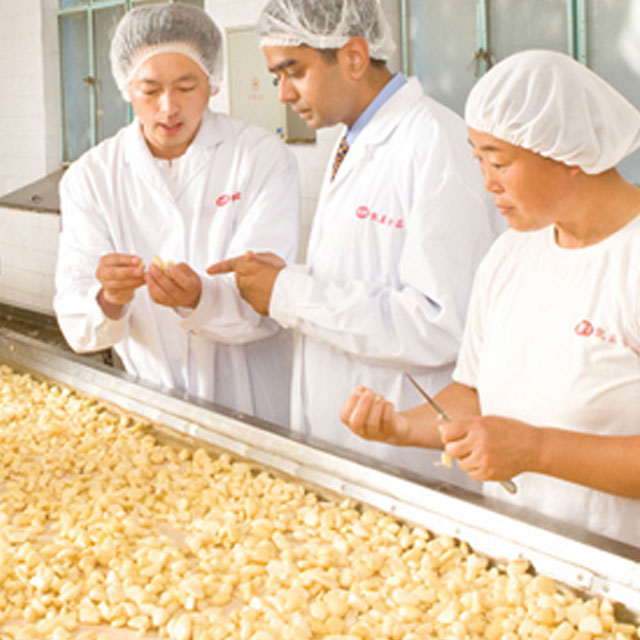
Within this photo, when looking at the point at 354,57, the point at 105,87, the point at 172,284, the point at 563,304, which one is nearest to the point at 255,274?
the point at 172,284

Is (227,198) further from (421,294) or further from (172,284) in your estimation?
(421,294)

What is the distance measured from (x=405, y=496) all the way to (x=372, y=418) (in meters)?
0.15

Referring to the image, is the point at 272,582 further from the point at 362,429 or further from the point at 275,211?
the point at 275,211

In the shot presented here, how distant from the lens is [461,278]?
6.30ft

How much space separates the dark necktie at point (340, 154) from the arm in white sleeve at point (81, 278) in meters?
0.66

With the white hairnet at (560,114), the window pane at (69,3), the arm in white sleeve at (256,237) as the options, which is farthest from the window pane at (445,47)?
the window pane at (69,3)

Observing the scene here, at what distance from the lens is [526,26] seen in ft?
11.6

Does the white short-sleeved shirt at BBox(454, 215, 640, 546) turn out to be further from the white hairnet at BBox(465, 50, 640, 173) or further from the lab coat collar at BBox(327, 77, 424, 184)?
the lab coat collar at BBox(327, 77, 424, 184)

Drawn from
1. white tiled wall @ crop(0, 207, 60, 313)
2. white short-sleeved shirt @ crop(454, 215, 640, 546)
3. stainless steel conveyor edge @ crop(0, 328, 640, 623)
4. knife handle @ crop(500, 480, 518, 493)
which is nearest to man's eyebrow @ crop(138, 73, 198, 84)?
stainless steel conveyor edge @ crop(0, 328, 640, 623)

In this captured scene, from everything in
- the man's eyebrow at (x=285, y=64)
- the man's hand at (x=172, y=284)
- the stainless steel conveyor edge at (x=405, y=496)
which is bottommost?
the stainless steel conveyor edge at (x=405, y=496)

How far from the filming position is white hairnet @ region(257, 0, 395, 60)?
2.01 meters

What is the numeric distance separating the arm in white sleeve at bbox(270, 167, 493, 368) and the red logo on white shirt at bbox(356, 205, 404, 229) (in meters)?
0.03

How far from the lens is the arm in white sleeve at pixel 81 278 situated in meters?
2.30

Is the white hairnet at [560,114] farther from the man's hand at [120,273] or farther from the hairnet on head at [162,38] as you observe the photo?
the hairnet on head at [162,38]
